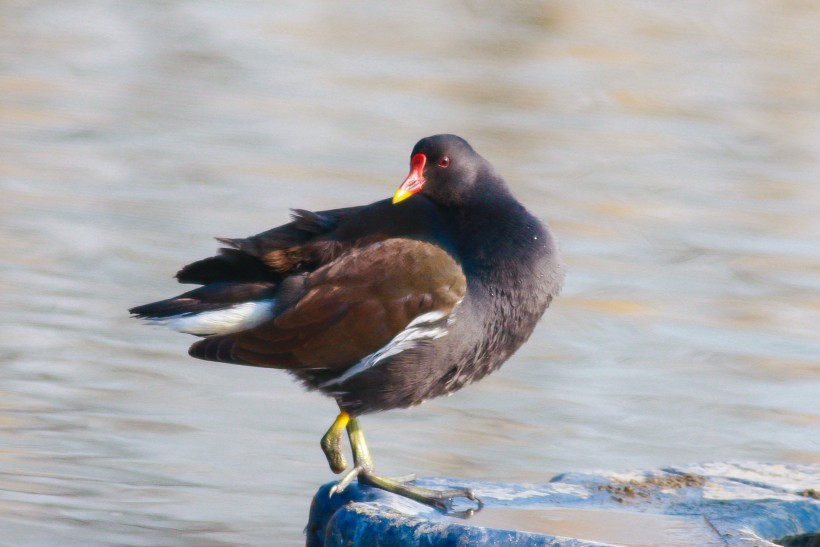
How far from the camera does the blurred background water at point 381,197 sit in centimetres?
559

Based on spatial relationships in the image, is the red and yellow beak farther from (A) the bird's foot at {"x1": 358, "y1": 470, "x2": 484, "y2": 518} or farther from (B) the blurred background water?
(B) the blurred background water

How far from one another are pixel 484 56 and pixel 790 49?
2420 millimetres

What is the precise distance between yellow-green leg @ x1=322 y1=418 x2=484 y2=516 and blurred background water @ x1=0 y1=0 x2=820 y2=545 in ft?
2.62

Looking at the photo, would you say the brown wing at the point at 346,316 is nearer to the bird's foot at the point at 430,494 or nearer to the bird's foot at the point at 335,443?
the bird's foot at the point at 335,443

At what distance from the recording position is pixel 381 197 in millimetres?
8180

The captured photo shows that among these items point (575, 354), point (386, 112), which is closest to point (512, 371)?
point (575, 354)

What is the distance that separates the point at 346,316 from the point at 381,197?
13.1ft

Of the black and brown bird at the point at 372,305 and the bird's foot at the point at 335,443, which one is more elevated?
the black and brown bird at the point at 372,305

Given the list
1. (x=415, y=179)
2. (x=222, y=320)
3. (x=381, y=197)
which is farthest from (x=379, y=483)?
(x=381, y=197)

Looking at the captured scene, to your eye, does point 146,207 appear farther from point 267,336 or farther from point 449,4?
point 449,4

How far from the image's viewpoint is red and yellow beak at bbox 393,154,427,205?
4.47 metres

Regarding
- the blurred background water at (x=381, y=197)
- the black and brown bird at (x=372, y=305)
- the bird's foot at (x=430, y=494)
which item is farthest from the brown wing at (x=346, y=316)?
the blurred background water at (x=381, y=197)

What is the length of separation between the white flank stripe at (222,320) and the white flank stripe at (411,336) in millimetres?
334

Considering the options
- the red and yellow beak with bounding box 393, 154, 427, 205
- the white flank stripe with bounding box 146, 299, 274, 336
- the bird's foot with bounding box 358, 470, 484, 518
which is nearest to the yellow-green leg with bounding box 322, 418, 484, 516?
the bird's foot with bounding box 358, 470, 484, 518
